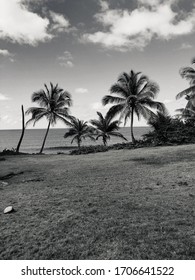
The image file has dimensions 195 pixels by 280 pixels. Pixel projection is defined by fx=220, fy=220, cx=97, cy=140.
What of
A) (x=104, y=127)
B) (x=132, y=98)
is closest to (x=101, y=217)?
(x=132, y=98)

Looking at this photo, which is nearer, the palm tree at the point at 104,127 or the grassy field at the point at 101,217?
the grassy field at the point at 101,217

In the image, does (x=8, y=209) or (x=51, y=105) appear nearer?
(x=8, y=209)

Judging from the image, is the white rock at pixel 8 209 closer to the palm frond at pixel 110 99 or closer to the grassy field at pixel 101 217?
the grassy field at pixel 101 217

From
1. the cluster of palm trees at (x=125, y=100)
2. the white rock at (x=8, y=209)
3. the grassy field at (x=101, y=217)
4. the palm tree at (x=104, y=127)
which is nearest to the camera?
the grassy field at (x=101, y=217)

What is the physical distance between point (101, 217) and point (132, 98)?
17041mm

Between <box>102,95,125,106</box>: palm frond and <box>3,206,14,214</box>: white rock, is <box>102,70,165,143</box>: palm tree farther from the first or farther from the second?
<box>3,206,14,214</box>: white rock

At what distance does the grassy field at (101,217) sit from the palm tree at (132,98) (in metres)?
12.3

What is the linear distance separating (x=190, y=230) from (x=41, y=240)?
2965mm

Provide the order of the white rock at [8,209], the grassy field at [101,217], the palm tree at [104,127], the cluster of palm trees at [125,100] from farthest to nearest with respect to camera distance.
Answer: the palm tree at [104,127]
the cluster of palm trees at [125,100]
the white rock at [8,209]
the grassy field at [101,217]

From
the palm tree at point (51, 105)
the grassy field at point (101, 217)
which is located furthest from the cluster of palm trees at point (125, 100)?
the grassy field at point (101, 217)

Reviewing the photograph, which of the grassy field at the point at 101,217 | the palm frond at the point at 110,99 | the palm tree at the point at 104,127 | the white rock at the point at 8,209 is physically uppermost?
the palm frond at the point at 110,99

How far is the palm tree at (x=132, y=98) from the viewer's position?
20.8 m

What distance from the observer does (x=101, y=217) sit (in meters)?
5.24

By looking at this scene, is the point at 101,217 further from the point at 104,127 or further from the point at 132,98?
the point at 104,127
